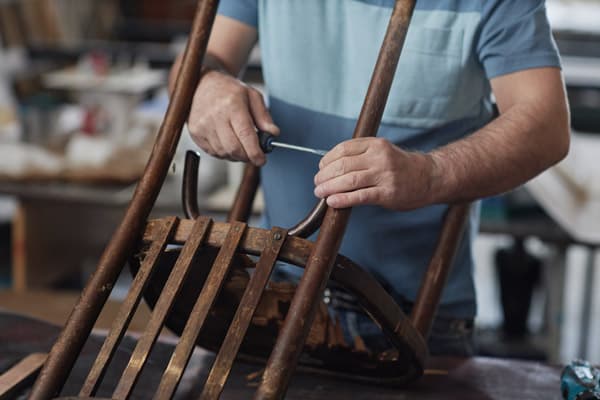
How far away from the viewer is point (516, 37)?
1.37 metres

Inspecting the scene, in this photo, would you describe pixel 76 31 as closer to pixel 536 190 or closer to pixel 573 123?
pixel 573 123

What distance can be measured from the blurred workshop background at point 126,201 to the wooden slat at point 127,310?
1.59 metres

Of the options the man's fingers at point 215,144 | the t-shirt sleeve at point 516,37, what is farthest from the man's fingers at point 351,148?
the t-shirt sleeve at point 516,37

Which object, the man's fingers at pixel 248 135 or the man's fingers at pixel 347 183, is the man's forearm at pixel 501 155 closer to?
the man's fingers at pixel 347 183

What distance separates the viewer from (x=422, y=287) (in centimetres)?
141

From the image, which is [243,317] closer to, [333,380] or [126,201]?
[333,380]

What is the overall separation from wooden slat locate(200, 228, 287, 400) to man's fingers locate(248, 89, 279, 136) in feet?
0.67

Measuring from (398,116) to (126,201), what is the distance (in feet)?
5.23

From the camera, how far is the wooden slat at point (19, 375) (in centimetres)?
123

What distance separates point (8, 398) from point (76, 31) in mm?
7052

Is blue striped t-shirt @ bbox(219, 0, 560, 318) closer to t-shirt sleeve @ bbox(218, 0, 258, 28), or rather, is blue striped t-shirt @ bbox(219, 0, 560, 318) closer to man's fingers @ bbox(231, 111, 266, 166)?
t-shirt sleeve @ bbox(218, 0, 258, 28)

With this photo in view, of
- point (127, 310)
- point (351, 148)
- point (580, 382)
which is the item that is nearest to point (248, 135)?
point (351, 148)

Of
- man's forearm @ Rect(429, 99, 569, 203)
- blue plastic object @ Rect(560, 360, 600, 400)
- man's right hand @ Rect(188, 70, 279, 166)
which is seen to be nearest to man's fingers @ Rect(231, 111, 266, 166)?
man's right hand @ Rect(188, 70, 279, 166)

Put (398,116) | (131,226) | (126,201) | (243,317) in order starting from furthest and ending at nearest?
(126,201) → (398,116) → (131,226) → (243,317)
